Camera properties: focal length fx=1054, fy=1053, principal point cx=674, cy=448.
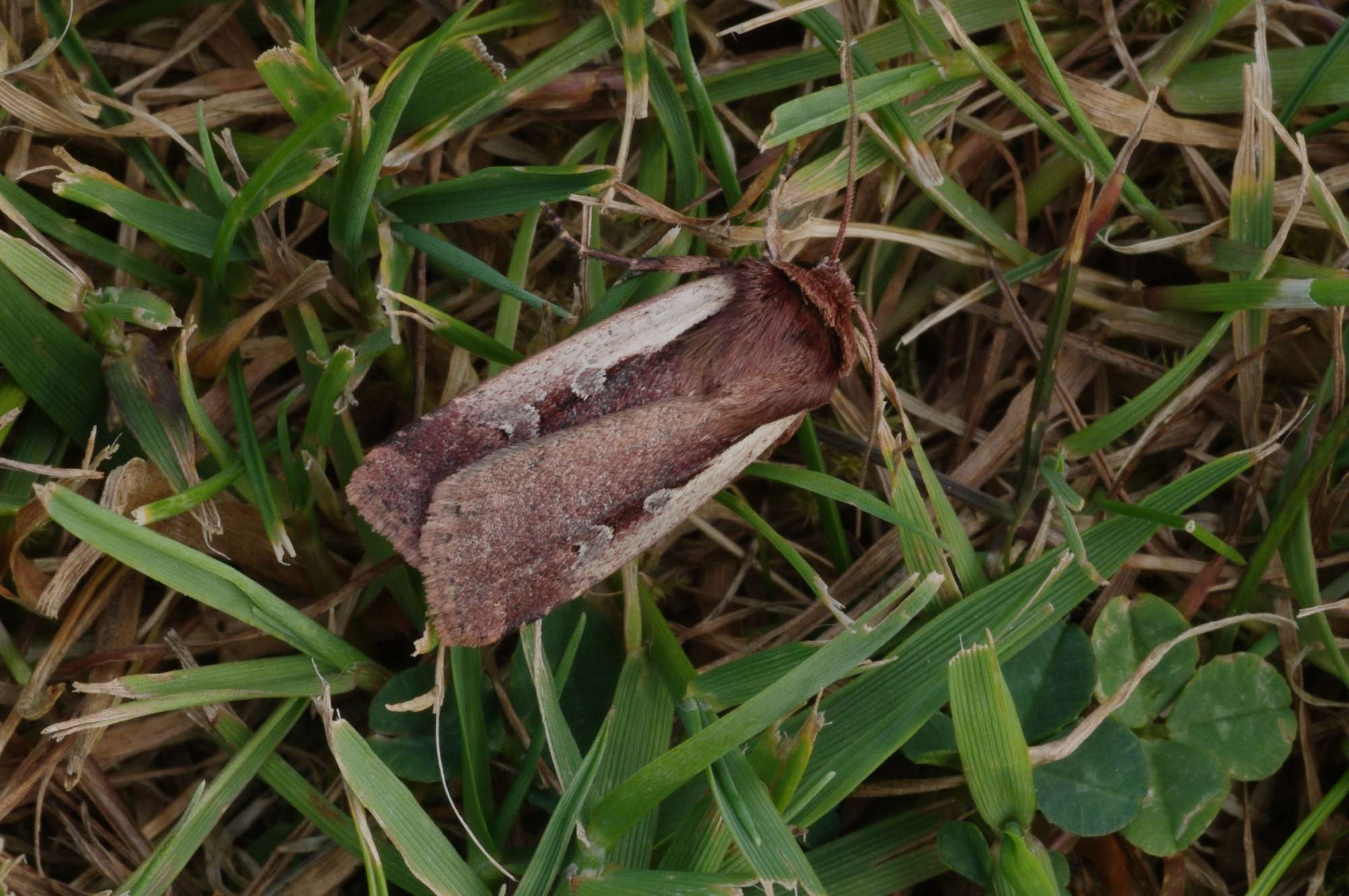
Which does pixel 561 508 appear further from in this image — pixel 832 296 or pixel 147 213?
pixel 147 213

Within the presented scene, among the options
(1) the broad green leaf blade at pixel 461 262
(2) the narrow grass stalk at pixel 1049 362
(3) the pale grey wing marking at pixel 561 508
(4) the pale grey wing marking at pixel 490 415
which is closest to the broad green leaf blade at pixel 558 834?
(3) the pale grey wing marking at pixel 561 508

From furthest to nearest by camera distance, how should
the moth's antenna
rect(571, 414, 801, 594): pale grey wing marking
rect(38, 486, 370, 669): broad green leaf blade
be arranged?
the moth's antenna < rect(571, 414, 801, 594): pale grey wing marking < rect(38, 486, 370, 669): broad green leaf blade

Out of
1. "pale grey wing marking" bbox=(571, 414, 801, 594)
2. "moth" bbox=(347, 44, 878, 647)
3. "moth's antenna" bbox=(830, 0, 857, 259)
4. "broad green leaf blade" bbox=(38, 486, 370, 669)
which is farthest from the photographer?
"moth's antenna" bbox=(830, 0, 857, 259)

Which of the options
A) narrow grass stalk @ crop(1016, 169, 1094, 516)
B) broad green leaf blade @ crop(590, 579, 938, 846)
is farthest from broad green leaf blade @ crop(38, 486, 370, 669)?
narrow grass stalk @ crop(1016, 169, 1094, 516)

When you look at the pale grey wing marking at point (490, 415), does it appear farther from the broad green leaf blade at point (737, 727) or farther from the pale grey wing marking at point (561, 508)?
the broad green leaf blade at point (737, 727)

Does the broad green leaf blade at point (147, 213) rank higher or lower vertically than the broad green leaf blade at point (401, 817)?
higher

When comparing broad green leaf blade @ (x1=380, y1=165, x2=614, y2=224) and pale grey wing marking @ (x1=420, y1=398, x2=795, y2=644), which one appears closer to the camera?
pale grey wing marking @ (x1=420, y1=398, x2=795, y2=644)

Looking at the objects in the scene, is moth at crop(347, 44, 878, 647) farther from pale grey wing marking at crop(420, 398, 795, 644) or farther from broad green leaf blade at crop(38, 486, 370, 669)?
broad green leaf blade at crop(38, 486, 370, 669)

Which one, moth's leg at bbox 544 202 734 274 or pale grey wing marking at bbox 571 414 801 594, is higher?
moth's leg at bbox 544 202 734 274

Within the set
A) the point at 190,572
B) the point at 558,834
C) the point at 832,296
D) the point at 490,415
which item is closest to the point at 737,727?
the point at 558,834

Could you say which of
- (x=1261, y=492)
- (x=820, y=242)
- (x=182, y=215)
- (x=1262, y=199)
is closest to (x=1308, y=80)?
(x=1262, y=199)
